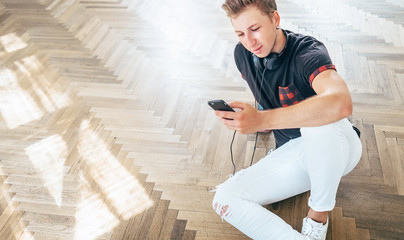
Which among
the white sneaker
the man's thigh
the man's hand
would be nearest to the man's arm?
the man's hand

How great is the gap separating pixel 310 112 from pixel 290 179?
48cm

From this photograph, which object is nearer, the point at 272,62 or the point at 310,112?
the point at 310,112

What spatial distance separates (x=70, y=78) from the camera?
9.75 feet

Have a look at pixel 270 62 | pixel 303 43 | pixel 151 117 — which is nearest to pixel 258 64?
pixel 270 62

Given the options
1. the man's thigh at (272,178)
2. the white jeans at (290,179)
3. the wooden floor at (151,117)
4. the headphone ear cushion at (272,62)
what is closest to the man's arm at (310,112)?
the white jeans at (290,179)

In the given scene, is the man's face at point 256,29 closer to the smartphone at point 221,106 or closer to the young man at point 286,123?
the young man at point 286,123

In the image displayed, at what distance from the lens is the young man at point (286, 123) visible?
144cm

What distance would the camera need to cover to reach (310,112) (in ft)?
4.61

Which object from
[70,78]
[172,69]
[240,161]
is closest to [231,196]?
[240,161]

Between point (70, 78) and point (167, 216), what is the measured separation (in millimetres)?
1450

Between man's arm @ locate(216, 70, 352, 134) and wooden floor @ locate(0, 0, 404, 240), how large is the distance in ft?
2.15

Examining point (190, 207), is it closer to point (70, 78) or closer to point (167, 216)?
point (167, 216)

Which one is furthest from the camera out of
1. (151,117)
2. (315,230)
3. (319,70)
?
(151,117)

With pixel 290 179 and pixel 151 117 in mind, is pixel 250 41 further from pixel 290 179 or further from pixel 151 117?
pixel 151 117
